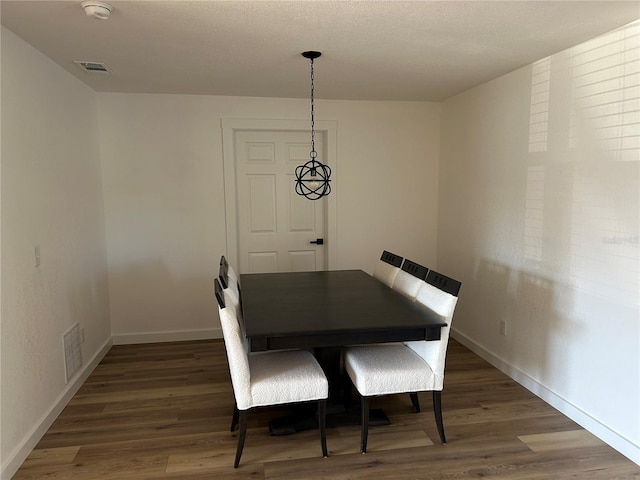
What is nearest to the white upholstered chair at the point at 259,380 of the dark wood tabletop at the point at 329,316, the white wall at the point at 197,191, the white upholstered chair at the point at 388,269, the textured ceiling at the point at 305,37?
the dark wood tabletop at the point at 329,316

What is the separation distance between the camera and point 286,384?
88.4 inches

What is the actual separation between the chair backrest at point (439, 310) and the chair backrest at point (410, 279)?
148mm

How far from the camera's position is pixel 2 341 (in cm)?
214

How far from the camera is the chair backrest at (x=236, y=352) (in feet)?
6.98

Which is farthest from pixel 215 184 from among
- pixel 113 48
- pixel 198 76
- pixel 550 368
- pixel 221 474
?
pixel 550 368

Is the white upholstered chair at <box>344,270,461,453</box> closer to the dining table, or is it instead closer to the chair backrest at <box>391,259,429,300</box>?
the dining table

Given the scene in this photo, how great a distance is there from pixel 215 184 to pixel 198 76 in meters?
1.04

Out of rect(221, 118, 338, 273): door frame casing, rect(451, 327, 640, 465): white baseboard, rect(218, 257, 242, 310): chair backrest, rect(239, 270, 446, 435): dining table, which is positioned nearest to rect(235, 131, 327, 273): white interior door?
rect(221, 118, 338, 273): door frame casing

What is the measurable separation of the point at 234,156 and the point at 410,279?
2.11m

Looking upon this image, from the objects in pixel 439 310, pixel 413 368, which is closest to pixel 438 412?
pixel 413 368

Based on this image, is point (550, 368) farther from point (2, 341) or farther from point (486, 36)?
point (2, 341)

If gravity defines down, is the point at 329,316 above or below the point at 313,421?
above

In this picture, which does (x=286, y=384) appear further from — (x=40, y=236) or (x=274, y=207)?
(x=274, y=207)

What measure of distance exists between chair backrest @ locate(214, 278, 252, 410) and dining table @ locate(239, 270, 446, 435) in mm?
63
